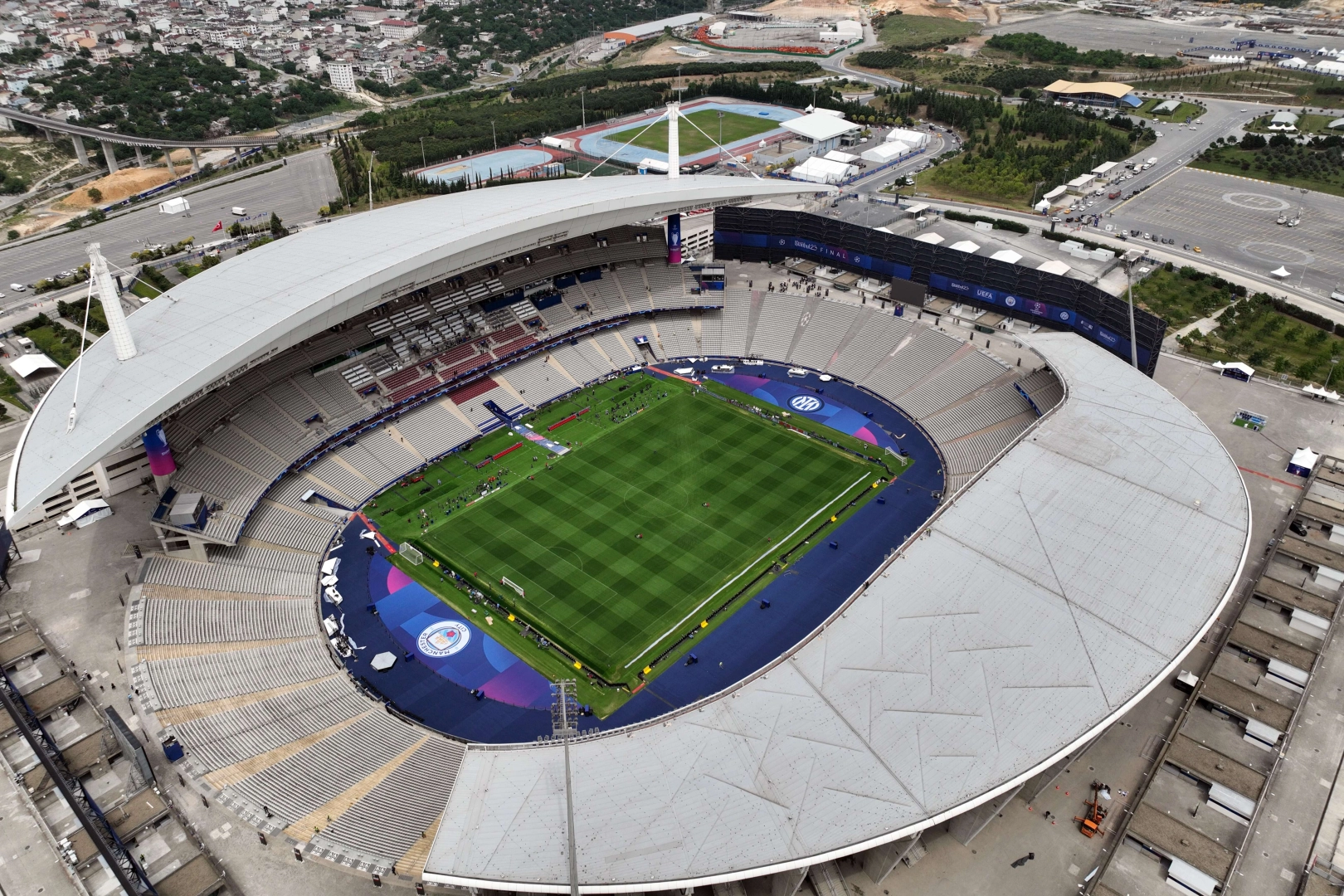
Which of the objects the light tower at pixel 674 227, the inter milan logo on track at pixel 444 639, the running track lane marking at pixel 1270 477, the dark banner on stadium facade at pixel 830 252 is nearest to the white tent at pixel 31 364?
the inter milan logo on track at pixel 444 639

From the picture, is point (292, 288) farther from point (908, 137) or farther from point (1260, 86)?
point (1260, 86)

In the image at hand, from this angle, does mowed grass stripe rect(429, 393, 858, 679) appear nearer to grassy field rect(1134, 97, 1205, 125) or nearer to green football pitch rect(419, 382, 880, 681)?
green football pitch rect(419, 382, 880, 681)

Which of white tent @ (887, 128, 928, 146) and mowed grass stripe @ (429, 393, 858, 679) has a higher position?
white tent @ (887, 128, 928, 146)

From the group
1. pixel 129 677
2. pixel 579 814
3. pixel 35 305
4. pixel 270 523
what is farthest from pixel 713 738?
pixel 35 305

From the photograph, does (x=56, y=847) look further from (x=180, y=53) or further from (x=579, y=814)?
(x=180, y=53)

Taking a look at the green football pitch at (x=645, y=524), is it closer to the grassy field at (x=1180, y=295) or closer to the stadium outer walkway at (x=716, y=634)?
the stadium outer walkway at (x=716, y=634)

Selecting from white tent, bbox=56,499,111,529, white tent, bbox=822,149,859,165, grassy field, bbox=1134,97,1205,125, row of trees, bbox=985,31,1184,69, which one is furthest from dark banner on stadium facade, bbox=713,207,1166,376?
row of trees, bbox=985,31,1184,69

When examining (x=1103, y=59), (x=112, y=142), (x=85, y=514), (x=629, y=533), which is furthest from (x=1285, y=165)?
(x=112, y=142)
